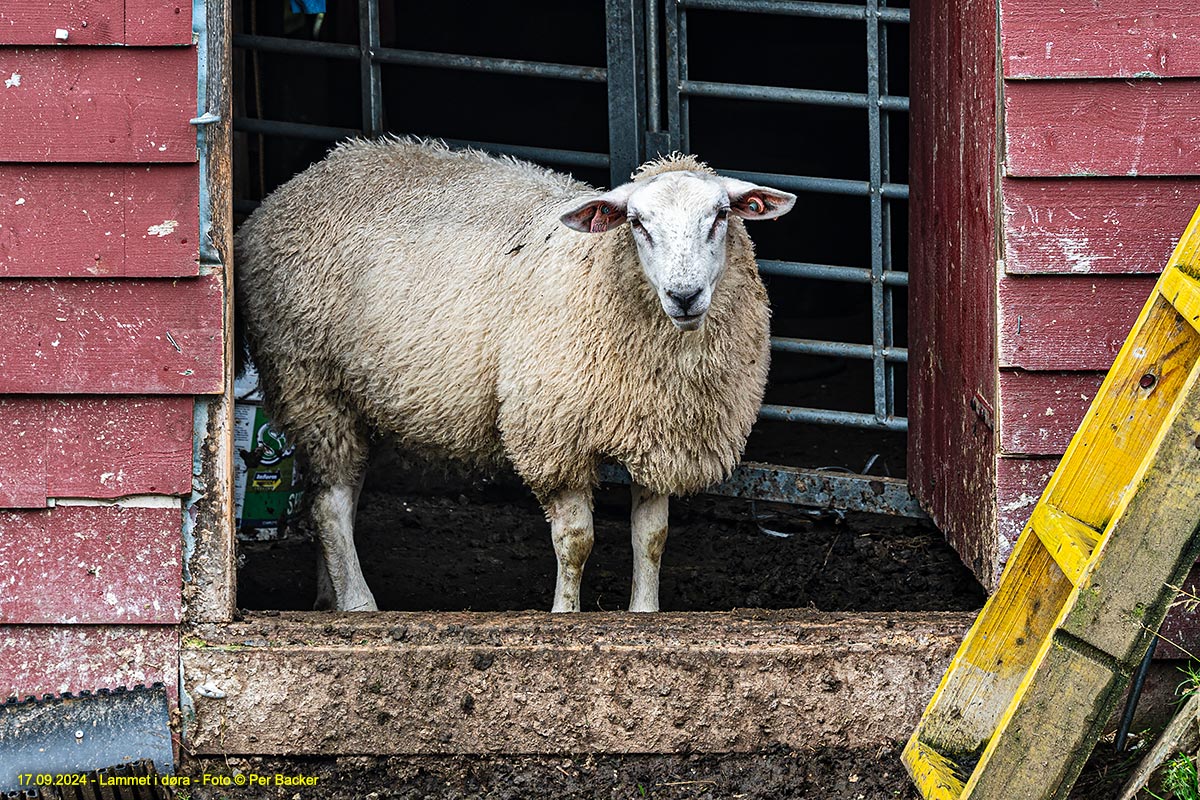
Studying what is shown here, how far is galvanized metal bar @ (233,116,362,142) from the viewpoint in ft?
17.7

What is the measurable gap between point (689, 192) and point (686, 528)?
2.15 m

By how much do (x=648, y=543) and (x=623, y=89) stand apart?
170 centimetres

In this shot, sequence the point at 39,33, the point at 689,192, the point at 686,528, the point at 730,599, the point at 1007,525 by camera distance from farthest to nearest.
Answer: the point at 686,528
the point at 730,599
the point at 689,192
the point at 1007,525
the point at 39,33

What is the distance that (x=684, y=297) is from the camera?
363 cm

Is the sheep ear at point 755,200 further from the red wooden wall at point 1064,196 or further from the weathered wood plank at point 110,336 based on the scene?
the weathered wood plank at point 110,336

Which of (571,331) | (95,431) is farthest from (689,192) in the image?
(95,431)

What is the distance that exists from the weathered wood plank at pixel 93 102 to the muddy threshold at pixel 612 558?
206cm

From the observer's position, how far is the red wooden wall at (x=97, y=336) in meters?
3.34

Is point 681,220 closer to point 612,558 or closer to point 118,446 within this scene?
point 118,446

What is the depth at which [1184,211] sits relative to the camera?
11.1 feet

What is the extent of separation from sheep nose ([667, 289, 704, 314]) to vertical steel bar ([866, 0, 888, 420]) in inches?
62.1

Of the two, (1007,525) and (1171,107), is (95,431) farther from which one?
(1171,107)

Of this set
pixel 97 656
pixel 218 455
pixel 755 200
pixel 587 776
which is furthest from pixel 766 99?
pixel 97 656

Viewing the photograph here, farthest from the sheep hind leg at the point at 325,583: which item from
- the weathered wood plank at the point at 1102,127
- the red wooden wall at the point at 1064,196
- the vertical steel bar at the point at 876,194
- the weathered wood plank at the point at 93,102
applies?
the weathered wood plank at the point at 1102,127
